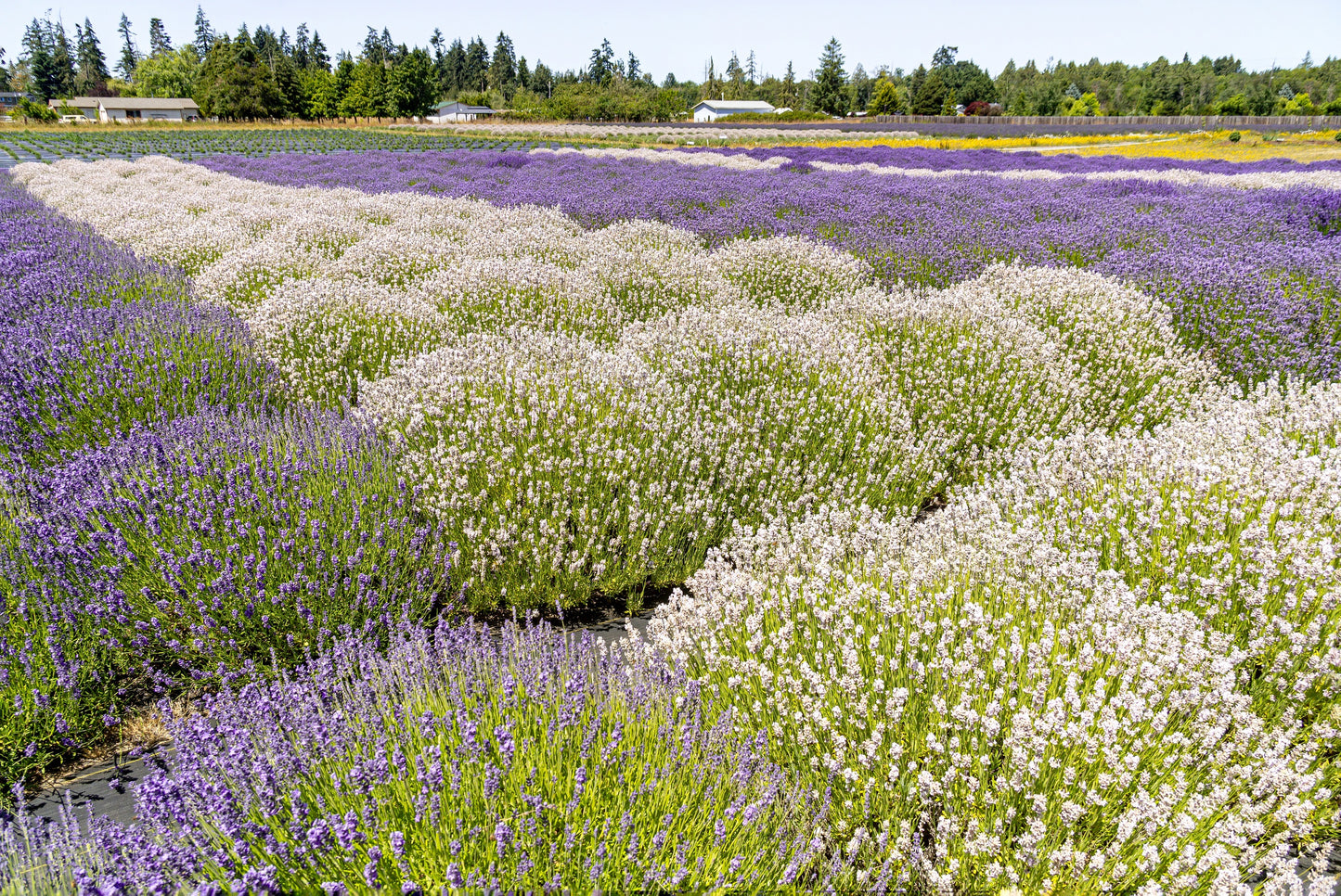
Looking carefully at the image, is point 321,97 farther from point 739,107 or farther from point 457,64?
point 457,64

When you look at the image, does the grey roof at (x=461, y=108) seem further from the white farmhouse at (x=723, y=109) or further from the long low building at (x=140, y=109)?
the long low building at (x=140, y=109)

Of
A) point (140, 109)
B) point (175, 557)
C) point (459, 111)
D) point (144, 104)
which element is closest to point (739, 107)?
point (459, 111)

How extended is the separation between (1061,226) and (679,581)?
31.5 ft

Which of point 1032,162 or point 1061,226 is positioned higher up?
point 1032,162

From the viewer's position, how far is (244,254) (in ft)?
26.2

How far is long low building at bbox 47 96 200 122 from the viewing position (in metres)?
87.1

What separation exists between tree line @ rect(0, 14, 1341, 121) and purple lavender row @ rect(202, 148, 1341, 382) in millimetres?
57078

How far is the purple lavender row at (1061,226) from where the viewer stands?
664cm

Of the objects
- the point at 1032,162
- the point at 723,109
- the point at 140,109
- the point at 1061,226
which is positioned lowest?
the point at 1061,226

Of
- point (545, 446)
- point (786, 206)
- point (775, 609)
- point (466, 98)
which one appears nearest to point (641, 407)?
point (545, 446)

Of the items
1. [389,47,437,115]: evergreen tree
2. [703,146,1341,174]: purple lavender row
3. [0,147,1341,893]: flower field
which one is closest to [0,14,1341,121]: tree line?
[389,47,437,115]: evergreen tree

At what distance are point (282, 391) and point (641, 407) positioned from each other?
316 centimetres

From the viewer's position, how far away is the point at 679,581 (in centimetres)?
383

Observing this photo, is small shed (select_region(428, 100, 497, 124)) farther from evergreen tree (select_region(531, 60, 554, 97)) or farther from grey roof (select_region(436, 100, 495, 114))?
evergreen tree (select_region(531, 60, 554, 97))
